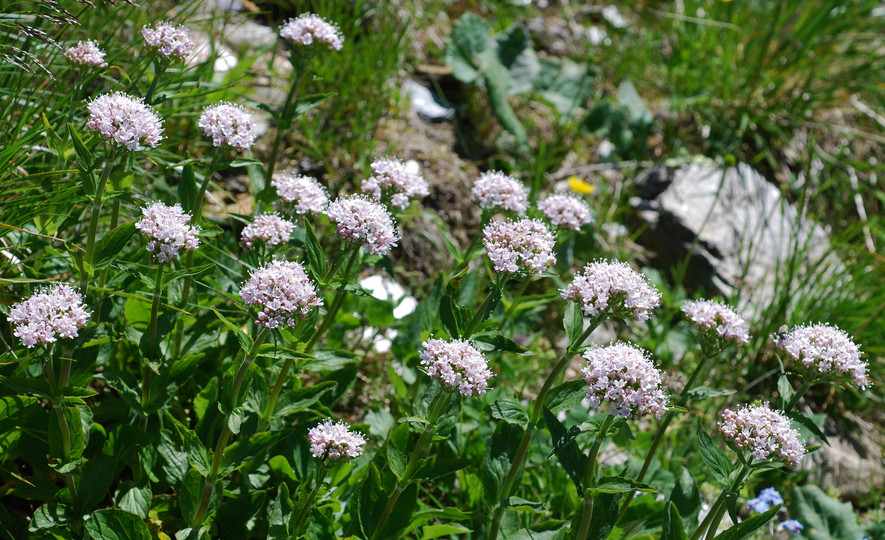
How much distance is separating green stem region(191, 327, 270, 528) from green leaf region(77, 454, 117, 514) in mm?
344

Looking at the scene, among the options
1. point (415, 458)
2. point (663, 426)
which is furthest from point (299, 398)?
point (663, 426)

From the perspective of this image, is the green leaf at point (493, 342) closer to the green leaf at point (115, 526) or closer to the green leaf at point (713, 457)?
the green leaf at point (713, 457)

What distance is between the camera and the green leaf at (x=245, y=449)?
2.49 m

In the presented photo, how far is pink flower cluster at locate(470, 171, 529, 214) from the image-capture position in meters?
3.15

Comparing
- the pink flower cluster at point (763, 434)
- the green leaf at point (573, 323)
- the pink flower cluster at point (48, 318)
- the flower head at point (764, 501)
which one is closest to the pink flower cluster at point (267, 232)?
the pink flower cluster at point (48, 318)

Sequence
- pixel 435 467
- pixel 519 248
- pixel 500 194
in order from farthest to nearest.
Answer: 1. pixel 500 194
2. pixel 519 248
3. pixel 435 467

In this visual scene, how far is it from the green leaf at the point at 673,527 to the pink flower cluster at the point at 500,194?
1.33 metres

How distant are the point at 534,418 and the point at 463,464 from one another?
315mm

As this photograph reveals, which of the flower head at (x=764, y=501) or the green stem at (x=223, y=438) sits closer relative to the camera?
the green stem at (x=223, y=438)

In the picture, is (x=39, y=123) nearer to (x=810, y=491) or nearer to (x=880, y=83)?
(x=810, y=491)

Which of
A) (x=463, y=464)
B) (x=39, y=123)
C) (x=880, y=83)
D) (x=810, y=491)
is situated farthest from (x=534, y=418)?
(x=880, y=83)

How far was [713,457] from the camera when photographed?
8.50 feet

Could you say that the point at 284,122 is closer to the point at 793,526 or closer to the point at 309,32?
the point at 309,32

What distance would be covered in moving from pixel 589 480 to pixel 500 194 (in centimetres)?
124
